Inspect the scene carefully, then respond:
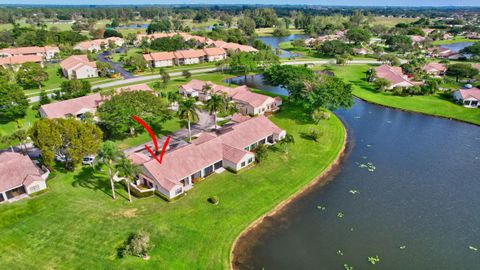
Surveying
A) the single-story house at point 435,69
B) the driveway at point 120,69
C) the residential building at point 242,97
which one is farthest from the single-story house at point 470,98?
the driveway at point 120,69

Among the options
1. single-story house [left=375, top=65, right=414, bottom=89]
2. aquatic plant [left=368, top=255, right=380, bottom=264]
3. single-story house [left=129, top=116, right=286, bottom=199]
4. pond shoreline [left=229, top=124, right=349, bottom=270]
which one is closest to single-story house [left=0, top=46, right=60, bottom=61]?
single-story house [left=129, top=116, right=286, bottom=199]

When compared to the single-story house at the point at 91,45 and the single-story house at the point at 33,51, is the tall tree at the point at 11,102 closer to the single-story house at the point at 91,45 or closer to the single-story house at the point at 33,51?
the single-story house at the point at 33,51

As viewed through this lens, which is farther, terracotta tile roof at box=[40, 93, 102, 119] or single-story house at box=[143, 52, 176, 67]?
single-story house at box=[143, 52, 176, 67]

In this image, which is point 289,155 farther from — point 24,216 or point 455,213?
point 24,216

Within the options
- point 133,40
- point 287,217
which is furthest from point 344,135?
point 133,40

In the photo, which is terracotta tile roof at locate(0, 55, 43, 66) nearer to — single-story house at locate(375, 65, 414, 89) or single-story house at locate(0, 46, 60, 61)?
single-story house at locate(0, 46, 60, 61)

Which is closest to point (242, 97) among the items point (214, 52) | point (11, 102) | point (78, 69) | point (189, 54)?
point (11, 102)
